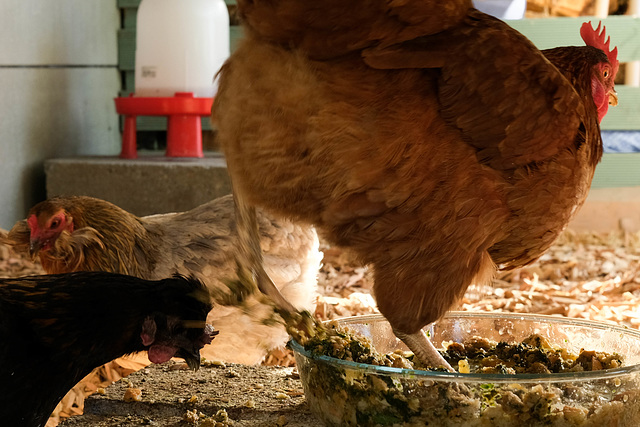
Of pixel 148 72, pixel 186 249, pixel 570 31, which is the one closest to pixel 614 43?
pixel 570 31

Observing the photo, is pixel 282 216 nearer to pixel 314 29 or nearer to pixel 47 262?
pixel 314 29

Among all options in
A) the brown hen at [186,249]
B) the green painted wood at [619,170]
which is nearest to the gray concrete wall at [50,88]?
the brown hen at [186,249]

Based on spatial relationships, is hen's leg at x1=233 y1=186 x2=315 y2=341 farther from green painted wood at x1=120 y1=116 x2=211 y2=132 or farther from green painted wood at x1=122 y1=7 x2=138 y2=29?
green painted wood at x1=122 y1=7 x2=138 y2=29

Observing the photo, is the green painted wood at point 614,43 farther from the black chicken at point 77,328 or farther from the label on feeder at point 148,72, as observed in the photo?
the black chicken at point 77,328

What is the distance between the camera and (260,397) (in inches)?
62.4

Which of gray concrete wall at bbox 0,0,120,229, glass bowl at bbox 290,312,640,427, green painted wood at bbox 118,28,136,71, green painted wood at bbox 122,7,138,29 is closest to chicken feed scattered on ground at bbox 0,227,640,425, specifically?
gray concrete wall at bbox 0,0,120,229

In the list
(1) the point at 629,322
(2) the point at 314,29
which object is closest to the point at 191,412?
(2) the point at 314,29

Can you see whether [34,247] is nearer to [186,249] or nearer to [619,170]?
[186,249]

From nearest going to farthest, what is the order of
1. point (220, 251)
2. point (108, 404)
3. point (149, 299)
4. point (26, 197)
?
point (149, 299)
point (108, 404)
point (220, 251)
point (26, 197)

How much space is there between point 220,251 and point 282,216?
737 millimetres

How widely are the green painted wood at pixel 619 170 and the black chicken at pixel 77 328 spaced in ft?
11.2

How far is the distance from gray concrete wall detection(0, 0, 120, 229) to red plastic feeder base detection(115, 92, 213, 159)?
13.0 inches

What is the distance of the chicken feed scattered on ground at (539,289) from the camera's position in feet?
8.43

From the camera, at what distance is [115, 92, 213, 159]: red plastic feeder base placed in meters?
3.43
